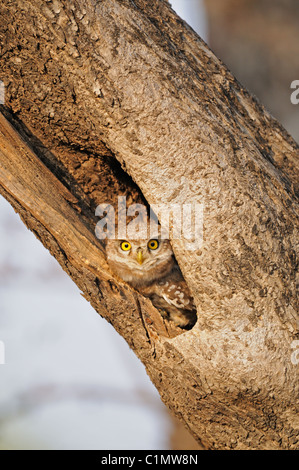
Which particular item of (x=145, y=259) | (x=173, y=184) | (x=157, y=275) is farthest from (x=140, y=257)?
(x=173, y=184)

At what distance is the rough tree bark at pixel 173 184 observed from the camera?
219 cm

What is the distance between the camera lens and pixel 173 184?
229 centimetres

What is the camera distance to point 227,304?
2.31 m

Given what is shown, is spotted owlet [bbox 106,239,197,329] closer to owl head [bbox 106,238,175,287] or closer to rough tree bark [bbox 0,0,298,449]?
owl head [bbox 106,238,175,287]

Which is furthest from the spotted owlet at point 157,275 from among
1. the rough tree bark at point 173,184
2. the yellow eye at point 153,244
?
the rough tree bark at point 173,184

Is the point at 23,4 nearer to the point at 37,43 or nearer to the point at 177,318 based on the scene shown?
the point at 37,43

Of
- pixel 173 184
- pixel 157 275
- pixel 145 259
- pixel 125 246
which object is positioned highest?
pixel 173 184

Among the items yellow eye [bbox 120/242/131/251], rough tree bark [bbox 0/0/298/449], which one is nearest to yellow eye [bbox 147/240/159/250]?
yellow eye [bbox 120/242/131/251]

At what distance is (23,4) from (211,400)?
6.94 feet

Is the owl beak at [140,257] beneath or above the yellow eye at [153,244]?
beneath

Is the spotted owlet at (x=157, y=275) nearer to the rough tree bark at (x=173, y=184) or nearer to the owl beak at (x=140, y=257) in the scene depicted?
the owl beak at (x=140, y=257)

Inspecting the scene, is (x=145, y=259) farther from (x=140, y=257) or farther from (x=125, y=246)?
(x=125, y=246)

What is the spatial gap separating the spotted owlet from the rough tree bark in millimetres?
695

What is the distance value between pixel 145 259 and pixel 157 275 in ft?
0.48
